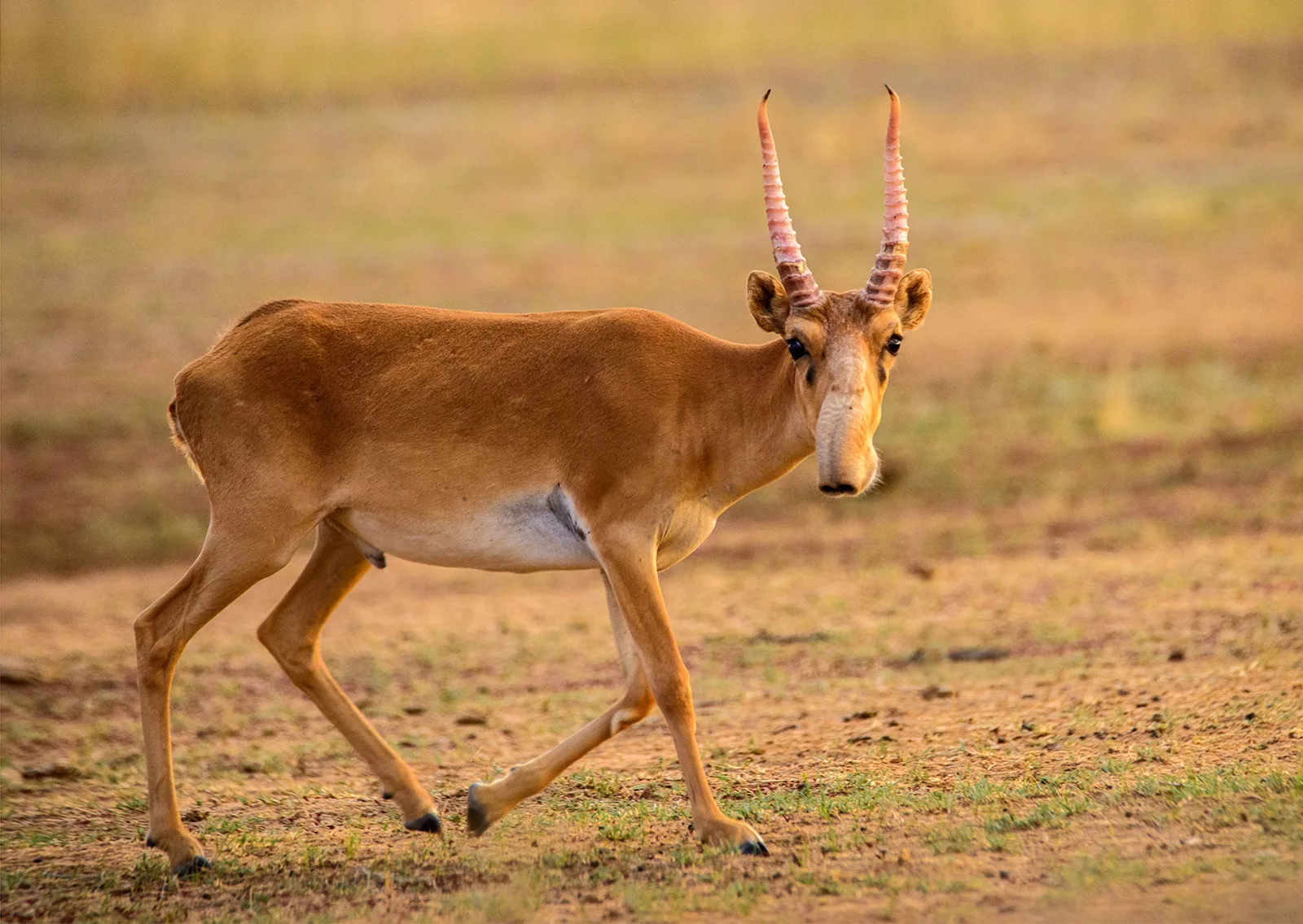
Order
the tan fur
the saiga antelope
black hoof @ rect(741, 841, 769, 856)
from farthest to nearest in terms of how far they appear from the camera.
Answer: the tan fur, the saiga antelope, black hoof @ rect(741, 841, 769, 856)

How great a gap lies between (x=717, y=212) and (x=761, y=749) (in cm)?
2299

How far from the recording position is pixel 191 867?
7668 mm

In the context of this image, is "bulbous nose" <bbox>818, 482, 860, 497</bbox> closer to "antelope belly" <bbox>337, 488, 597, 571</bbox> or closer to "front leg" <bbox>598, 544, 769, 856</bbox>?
"front leg" <bbox>598, 544, 769, 856</bbox>

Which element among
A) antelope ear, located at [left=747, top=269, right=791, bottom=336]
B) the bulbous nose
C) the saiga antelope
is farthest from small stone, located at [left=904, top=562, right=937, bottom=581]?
the bulbous nose

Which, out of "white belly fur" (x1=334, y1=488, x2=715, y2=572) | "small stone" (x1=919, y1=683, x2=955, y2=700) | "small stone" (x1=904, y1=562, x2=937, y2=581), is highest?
"small stone" (x1=904, y1=562, x2=937, y2=581)

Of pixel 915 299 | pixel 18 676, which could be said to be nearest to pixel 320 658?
pixel 915 299

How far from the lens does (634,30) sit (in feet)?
167

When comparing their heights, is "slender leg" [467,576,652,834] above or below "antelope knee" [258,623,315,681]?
below

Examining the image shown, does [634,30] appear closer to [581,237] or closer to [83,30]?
[83,30]

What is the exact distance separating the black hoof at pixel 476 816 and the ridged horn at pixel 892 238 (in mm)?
2852

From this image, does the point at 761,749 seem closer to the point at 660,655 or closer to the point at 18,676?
the point at 660,655

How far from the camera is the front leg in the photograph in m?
7.52

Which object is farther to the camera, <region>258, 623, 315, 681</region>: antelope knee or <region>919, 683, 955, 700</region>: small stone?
<region>919, 683, 955, 700</region>: small stone

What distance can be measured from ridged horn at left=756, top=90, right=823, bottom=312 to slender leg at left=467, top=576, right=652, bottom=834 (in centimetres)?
169
